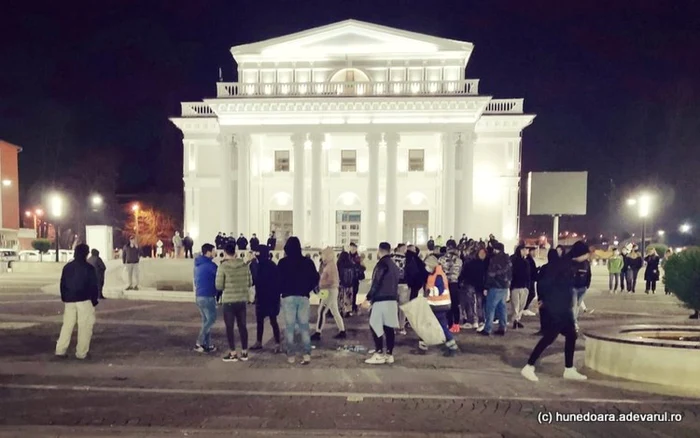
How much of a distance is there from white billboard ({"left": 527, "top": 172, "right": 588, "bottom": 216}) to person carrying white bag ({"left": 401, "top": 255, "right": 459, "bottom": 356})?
47.2 ft

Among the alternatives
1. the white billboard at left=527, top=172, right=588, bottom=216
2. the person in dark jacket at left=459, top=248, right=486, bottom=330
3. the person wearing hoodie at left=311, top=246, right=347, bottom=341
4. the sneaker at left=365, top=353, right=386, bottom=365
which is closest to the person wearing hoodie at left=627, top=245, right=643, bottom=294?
the white billboard at left=527, top=172, right=588, bottom=216

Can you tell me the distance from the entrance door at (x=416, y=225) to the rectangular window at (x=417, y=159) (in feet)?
10.5

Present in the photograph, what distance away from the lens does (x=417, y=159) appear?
3931 centimetres

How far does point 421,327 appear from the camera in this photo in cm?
912

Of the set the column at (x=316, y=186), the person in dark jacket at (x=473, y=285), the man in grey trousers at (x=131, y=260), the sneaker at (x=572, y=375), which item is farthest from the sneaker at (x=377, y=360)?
the column at (x=316, y=186)

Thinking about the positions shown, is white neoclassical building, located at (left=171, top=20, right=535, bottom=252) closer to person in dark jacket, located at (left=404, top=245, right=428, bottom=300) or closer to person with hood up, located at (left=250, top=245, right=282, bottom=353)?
person in dark jacket, located at (left=404, top=245, right=428, bottom=300)

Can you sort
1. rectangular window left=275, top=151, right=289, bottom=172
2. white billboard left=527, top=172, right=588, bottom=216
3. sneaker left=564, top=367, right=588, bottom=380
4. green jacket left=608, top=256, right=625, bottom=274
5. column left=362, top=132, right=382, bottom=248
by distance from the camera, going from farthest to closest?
rectangular window left=275, top=151, right=289, bottom=172
column left=362, top=132, right=382, bottom=248
white billboard left=527, top=172, right=588, bottom=216
green jacket left=608, top=256, right=625, bottom=274
sneaker left=564, top=367, right=588, bottom=380

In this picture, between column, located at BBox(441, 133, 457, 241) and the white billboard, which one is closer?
the white billboard

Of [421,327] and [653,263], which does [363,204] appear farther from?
[421,327]

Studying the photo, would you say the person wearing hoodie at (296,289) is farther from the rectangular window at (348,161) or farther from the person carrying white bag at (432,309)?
the rectangular window at (348,161)

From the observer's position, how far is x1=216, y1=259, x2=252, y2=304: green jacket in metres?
8.73

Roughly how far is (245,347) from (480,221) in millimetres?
32202

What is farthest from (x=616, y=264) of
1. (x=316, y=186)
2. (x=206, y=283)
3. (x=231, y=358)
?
(x=316, y=186)

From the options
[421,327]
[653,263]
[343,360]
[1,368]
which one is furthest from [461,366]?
[653,263]
